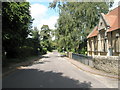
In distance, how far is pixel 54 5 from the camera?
124 feet

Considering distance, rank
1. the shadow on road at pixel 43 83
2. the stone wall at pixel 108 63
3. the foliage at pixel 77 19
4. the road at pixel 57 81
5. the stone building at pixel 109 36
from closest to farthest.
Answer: the shadow on road at pixel 43 83
the road at pixel 57 81
the stone wall at pixel 108 63
the stone building at pixel 109 36
the foliage at pixel 77 19

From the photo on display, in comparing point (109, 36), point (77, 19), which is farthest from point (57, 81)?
point (77, 19)

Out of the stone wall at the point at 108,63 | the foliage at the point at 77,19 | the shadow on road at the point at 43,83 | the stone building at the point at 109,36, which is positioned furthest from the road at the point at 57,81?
the foliage at the point at 77,19

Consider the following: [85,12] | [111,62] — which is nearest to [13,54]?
[85,12]

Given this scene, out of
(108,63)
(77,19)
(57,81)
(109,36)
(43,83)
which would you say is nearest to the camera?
(43,83)

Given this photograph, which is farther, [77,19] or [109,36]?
[77,19]

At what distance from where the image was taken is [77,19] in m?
34.5

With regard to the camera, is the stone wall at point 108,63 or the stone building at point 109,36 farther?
the stone building at point 109,36

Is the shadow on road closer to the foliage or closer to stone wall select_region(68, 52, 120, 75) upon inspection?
stone wall select_region(68, 52, 120, 75)

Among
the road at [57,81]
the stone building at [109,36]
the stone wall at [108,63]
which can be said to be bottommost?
the road at [57,81]

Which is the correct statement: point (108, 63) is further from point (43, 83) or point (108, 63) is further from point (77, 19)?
point (77, 19)

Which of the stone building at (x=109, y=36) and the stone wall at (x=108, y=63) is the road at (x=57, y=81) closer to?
the stone wall at (x=108, y=63)

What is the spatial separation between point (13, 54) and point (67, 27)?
1385cm

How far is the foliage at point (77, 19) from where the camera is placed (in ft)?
107
